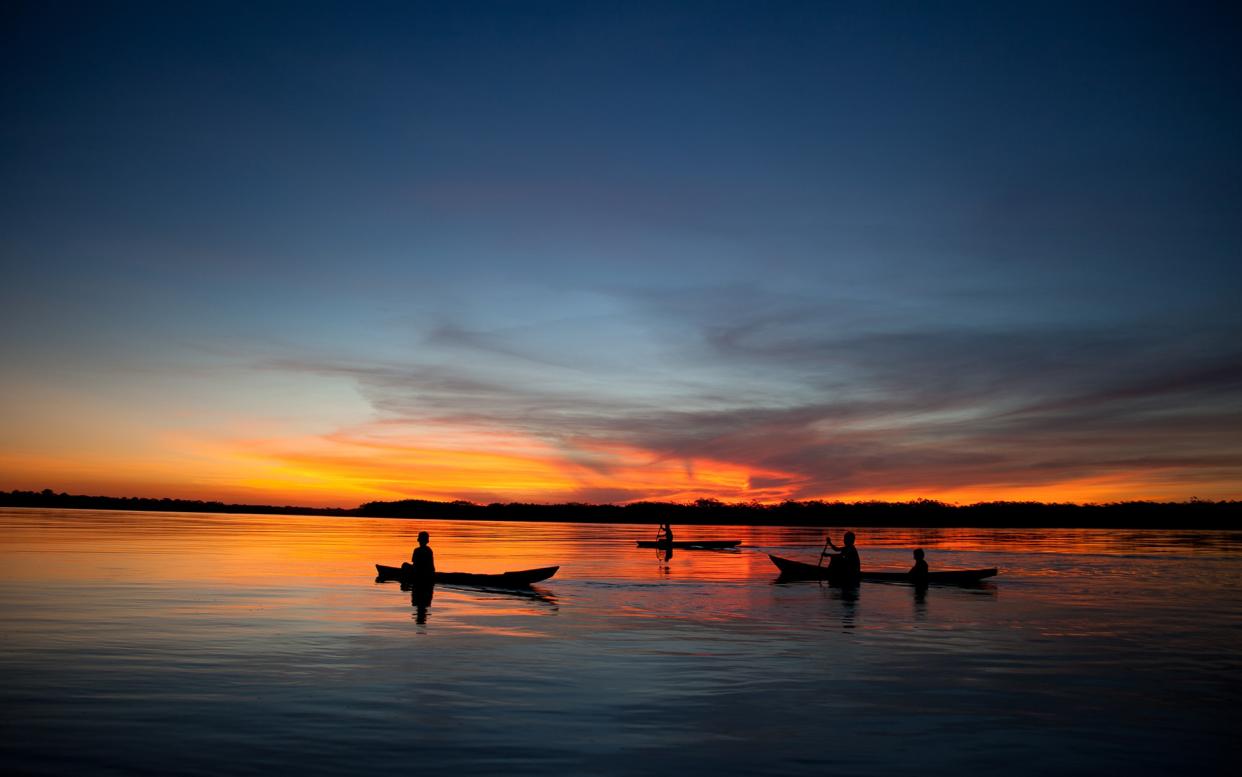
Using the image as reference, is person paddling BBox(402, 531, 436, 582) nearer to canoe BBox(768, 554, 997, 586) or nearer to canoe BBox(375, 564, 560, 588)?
canoe BBox(375, 564, 560, 588)

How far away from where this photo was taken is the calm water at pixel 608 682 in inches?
448

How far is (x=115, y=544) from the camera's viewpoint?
63406mm

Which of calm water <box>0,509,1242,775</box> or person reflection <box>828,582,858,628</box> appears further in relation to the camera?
person reflection <box>828,582,858,628</box>

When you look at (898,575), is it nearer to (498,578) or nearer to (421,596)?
(498,578)

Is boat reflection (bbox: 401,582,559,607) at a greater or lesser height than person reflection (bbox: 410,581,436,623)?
lesser

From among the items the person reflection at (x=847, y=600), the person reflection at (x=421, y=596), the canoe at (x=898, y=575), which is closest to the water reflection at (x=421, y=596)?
the person reflection at (x=421, y=596)

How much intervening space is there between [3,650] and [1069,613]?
31.4m

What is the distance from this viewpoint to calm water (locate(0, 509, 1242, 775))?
11367mm

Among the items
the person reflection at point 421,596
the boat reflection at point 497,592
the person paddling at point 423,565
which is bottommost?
the boat reflection at point 497,592

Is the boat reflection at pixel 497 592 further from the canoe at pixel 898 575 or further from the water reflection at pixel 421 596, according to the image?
the canoe at pixel 898 575

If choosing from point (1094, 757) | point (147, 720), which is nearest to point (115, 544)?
point (147, 720)

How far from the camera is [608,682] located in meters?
16.1

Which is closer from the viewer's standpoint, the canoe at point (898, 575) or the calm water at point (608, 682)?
the calm water at point (608, 682)

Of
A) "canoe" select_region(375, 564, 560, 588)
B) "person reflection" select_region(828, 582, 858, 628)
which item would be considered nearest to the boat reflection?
"canoe" select_region(375, 564, 560, 588)
